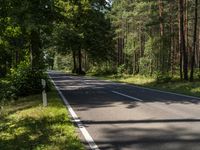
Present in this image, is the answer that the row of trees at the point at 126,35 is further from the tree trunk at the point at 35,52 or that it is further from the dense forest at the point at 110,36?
the tree trunk at the point at 35,52

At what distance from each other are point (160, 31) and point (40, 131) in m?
39.2

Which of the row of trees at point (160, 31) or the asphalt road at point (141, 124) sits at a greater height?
the row of trees at point (160, 31)

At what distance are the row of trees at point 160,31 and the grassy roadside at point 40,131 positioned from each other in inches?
804

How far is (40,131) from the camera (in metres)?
10.5

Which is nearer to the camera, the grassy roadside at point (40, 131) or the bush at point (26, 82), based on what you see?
the grassy roadside at point (40, 131)

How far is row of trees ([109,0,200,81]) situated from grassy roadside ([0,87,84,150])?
67.0 ft

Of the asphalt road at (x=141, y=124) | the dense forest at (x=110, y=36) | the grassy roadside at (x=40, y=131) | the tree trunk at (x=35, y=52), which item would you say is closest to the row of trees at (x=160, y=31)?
the dense forest at (x=110, y=36)

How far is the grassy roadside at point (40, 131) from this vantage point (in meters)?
8.79

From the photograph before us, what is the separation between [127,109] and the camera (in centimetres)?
1473

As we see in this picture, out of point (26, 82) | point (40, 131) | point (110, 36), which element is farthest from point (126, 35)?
point (40, 131)

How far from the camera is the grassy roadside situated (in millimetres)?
8785

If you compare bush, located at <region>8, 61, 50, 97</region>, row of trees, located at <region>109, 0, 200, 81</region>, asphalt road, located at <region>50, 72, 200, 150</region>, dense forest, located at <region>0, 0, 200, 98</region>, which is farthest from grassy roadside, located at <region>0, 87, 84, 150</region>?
row of trees, located at <region>109, 0, 200, 81</region>

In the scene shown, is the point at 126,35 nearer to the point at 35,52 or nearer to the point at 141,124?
the point at 35,52

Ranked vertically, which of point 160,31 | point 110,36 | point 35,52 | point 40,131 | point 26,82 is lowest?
point 40,131
